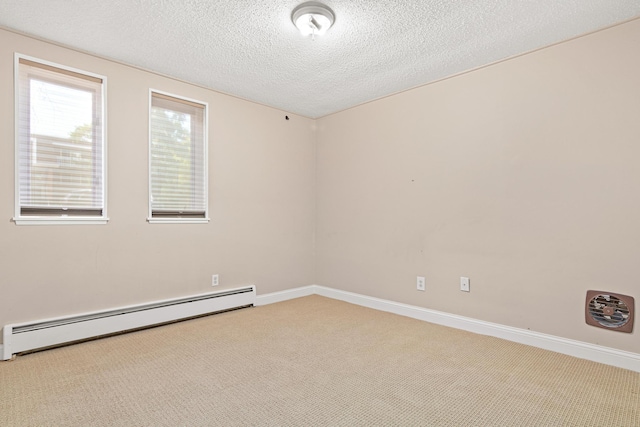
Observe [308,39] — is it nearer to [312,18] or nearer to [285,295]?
[312,18]

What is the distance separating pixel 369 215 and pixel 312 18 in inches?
86.6

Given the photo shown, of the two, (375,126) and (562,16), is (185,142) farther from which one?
(562,16)

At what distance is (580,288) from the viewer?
7.94ft

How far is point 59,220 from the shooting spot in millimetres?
2594

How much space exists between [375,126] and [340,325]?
86.0 inches

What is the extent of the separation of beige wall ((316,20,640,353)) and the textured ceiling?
0.85 feet

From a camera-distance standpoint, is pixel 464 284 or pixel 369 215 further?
pixel 369 215

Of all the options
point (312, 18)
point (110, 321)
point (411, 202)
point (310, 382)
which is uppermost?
point (312, 18)

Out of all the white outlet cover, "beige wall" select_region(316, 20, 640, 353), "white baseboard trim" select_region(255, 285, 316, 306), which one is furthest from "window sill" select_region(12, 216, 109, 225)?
the white outlet cover

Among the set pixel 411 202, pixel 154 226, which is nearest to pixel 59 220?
pixel 154 226

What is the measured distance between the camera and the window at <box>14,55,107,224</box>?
8.14 feet

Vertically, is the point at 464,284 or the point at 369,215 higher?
the point at 369,215

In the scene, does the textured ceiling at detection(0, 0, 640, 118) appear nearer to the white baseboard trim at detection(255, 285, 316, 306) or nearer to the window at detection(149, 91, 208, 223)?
the window at detection(149, 91, 208, 223)

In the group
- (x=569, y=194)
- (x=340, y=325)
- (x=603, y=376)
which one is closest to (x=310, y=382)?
(x=340, y=325)
